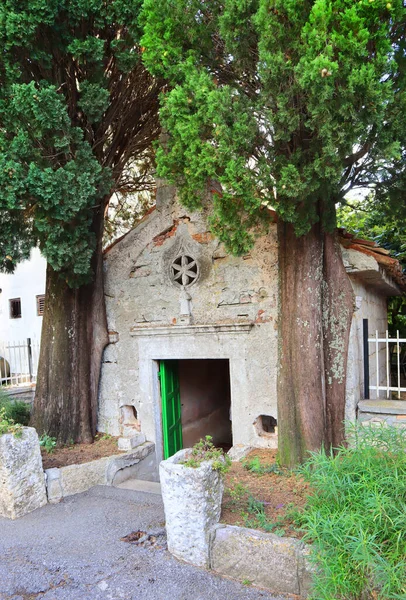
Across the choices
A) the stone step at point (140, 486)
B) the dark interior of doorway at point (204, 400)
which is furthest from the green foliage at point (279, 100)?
the dark interior of doorway at point (204, 400)

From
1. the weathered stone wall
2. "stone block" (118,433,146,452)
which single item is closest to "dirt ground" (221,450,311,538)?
A: the weathered stone wall

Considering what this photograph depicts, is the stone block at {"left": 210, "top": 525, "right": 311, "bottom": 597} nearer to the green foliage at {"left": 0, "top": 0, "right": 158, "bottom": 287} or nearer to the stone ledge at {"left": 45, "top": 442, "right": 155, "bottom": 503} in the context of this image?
the stone ledge at {"left": 45, "top": 442, "right": 155, "bottom": 503}

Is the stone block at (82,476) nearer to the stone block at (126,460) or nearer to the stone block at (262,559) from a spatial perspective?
the stone block at (126,460)

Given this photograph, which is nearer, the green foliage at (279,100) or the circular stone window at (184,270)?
the green foliage at (279,100)

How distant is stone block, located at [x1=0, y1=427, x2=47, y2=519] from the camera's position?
16.8 ft

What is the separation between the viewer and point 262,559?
143 inches

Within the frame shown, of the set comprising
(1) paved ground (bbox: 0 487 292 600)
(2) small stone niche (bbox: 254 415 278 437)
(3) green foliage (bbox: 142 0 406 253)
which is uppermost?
(3) green foliage (bbox: 142 0 406 253)

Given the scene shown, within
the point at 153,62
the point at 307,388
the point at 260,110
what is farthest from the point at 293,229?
the point at 153,62

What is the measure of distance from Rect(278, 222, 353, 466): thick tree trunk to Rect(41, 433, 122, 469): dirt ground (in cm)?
291

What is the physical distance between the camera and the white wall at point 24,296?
14.7m

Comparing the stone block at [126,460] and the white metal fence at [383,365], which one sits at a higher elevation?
the white metal fence at [383,365]

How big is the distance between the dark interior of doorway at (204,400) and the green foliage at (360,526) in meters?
5.32

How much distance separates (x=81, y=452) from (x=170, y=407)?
164 centimetres

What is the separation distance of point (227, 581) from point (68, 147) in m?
5.28
